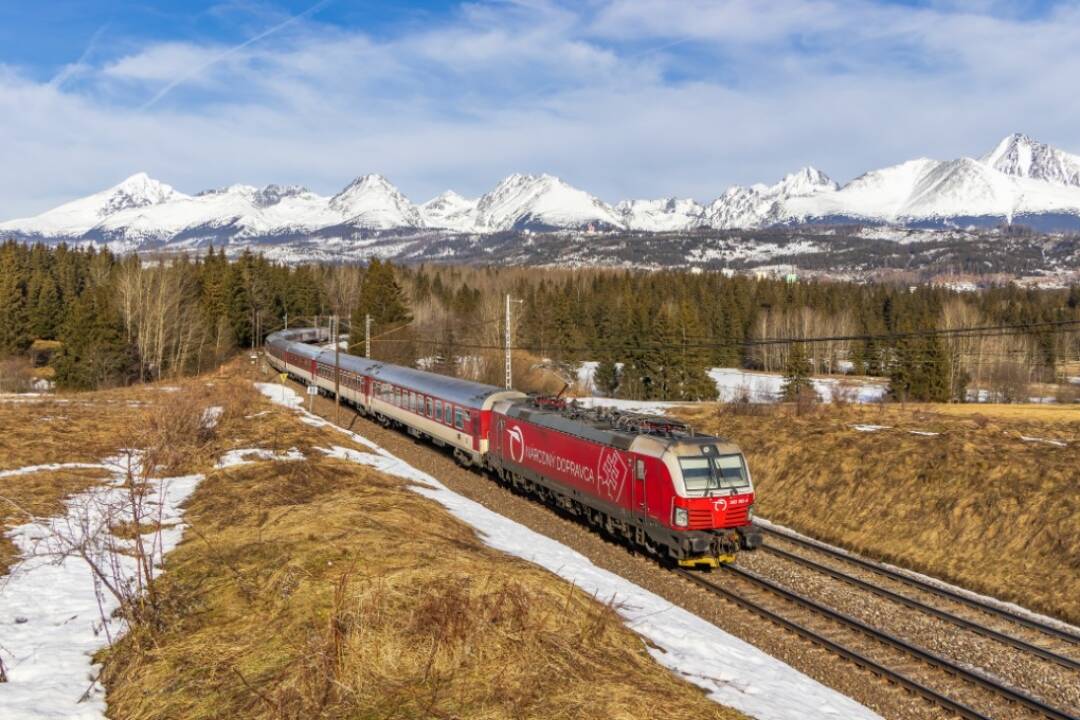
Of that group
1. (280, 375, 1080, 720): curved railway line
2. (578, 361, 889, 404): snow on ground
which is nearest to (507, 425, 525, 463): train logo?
(280, 375, 1080, 720): curved railway line

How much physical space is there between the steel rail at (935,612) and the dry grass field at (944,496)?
2.81m

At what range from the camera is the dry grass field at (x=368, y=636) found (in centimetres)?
794

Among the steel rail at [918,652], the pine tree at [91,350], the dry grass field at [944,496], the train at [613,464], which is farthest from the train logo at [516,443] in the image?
the pine tree at [91,350]

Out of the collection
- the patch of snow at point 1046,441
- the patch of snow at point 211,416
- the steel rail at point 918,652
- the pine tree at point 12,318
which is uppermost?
the pine tree at point 12,318

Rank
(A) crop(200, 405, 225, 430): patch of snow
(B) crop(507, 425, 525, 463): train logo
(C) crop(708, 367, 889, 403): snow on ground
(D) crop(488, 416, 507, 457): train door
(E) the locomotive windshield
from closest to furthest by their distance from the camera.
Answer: (E) the locomotive windshield, (B) crop(507, 425, 525, 463): train logo, (D) crop(488, 416, 507, 457): train door, (A) crop(200, 405, 225, 430): patch of snow, (C) crop(708, 367, 889, 403): snow on ground

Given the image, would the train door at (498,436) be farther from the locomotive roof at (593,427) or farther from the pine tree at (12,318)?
the pine tree at (12,318)

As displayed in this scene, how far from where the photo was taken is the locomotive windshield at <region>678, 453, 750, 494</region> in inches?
703

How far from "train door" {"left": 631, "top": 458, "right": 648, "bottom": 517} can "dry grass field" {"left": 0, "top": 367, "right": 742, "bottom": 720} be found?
15.0 ft

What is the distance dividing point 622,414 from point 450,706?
15767 mm

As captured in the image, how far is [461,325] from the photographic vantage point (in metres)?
88.1

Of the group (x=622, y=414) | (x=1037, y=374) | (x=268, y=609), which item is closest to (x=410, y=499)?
(x=622, y=414)

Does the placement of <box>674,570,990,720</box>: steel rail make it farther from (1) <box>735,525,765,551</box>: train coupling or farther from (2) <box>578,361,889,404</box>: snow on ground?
(2) <box>578,361,889,404</box>: snow on ground

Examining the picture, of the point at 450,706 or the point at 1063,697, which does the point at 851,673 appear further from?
the point at 450,706

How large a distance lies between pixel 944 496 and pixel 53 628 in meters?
22.3
